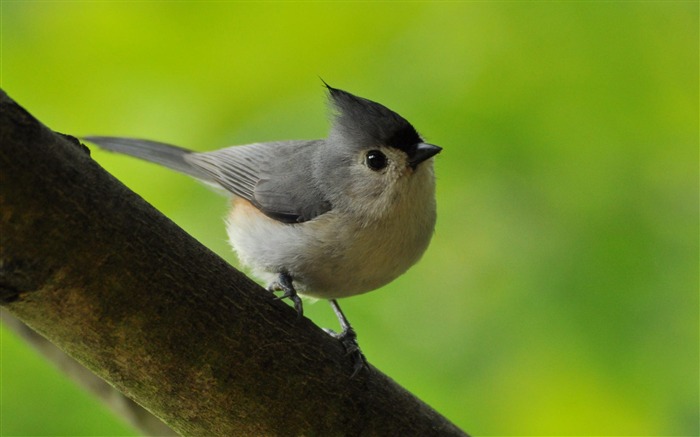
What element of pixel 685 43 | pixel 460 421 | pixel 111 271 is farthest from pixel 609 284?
pixel 111 271

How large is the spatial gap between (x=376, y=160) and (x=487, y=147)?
34 cm

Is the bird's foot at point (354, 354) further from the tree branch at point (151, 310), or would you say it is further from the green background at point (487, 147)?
the green background at point (487, 147)

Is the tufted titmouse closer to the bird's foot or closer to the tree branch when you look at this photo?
the bird's foot

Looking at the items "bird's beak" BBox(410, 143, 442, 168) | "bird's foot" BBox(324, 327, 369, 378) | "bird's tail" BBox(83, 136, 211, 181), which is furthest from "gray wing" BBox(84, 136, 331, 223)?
"bird's foot" BBox(324, 327, 369, 378)

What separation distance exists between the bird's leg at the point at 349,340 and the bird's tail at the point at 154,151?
60 cm

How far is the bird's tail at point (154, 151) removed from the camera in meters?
2.29

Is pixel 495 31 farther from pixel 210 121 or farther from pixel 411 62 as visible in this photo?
pixel 210 121

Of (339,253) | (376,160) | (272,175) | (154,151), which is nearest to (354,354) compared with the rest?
(339,253)

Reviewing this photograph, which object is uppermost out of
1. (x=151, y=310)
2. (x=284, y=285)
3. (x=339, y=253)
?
(x=339, y=253)

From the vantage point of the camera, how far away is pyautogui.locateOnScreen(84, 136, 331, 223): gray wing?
2.28 m

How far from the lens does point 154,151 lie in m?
2.36

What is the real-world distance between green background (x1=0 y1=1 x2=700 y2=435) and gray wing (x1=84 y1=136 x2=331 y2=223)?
54 mm

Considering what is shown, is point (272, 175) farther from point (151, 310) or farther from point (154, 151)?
point (151, 310)

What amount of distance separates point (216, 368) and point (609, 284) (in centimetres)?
114
